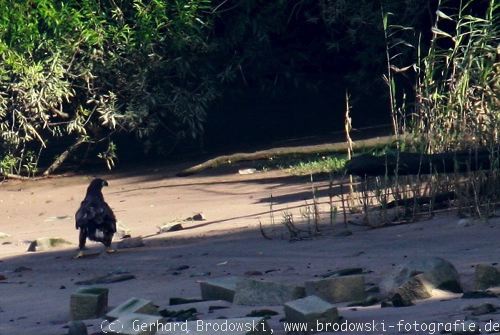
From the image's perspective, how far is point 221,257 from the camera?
8781 mm

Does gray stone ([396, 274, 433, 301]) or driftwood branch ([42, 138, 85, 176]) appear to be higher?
driftwood branch ([42, 138, 85, 176])

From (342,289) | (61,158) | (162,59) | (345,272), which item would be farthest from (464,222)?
(61,158)

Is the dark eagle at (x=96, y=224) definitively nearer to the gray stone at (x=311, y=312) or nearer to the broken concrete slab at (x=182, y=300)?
the broken concrete slab at (x=182, y=300)

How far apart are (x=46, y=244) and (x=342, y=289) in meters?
4.39

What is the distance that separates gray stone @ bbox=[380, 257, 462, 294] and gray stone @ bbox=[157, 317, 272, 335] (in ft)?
3.47

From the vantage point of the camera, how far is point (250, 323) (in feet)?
18.8

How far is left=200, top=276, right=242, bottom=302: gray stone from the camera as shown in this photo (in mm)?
6953

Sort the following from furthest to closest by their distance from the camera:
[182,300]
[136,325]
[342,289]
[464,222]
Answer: [464,222] → [182,300] → [342,289] → [136,325]

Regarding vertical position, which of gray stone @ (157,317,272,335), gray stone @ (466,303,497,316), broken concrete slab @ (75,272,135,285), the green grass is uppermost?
the green grass

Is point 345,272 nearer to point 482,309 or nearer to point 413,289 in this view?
point 413,289

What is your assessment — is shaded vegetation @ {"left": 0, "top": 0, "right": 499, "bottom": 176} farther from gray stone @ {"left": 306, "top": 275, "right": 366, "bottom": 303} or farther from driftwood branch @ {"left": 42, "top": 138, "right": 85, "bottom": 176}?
gray stone @ {"left": 306, "top": 275, "right": 366, "bottom": 303}

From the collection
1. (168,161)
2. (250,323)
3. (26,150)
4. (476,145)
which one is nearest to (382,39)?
(168,161)

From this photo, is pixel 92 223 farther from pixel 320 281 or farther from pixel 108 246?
pixel 320 281

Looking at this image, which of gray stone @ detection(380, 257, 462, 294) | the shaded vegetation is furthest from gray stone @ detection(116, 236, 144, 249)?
the shaded vegetation
